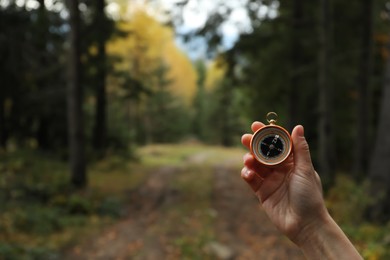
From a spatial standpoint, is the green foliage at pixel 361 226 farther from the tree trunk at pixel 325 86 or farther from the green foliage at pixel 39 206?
the green foliage at pixel 39 206

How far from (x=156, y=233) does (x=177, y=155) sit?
781 inches

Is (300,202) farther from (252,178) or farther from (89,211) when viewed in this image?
(89,211)

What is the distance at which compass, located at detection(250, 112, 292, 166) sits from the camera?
9.41 ft

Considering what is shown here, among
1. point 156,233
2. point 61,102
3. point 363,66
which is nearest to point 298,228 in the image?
point 156,233

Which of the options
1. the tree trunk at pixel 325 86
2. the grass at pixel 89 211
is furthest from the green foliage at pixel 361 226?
the tree trunk at pixel 325 86

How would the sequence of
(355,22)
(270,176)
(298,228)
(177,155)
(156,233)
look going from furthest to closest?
(177,155) → (355,22) → (156,233) → (270,176) → (298,228)

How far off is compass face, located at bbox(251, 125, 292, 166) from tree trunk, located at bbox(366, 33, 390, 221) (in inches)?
247

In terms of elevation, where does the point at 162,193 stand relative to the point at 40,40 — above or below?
below

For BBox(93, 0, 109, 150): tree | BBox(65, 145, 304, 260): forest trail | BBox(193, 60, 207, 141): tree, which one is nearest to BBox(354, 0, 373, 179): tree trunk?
BBox(65, 145, 304, 260): forest trail

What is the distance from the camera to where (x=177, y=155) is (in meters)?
29.1

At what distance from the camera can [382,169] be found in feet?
27.9

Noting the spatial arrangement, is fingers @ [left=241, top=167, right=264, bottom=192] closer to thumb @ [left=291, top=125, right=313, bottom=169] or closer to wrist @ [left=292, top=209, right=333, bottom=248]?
thumb @ [left=291, top=125, right=313, bottom=169]

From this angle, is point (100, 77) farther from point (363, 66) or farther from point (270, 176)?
point (270, 176)

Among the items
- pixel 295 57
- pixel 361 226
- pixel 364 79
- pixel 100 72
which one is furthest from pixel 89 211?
pixel 364 79
